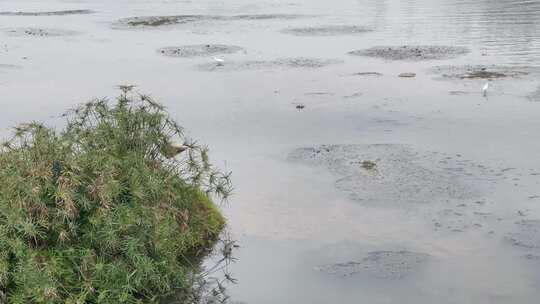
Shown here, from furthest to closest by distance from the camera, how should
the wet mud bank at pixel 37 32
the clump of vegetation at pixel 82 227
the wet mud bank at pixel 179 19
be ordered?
the wet mud bank at pixel 179 19, the wet mud bank at pixel 37 32, the clump of vegetation at pixel 82 227

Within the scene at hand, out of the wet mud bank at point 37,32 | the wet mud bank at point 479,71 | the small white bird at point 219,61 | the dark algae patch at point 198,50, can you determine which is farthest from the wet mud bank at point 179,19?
the wet mud bank at point 479,71

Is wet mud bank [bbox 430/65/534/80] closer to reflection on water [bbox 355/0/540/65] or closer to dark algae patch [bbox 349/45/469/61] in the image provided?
reflection on water [bbox 355/0/540/65]

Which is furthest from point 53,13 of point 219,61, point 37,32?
point 219,61

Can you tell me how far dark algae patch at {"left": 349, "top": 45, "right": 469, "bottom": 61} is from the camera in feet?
62.6

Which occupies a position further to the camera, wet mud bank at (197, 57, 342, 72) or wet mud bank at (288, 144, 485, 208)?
wet mud bank at (197, 57, 342, 72)

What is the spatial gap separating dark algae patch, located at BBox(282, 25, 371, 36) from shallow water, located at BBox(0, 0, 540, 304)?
0.35 m

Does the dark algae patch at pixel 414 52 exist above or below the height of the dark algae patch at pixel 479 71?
below

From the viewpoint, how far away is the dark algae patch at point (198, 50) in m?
20.5

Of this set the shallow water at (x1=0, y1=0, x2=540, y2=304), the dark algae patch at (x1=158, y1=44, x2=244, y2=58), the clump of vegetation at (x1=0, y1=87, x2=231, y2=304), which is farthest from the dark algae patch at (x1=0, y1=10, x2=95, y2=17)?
the clump of vegetation at (x1=0, y1=87, x2=231, y2=304)

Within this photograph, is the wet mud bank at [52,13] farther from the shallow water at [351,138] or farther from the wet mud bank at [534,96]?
the wet mud bank at [534,96]

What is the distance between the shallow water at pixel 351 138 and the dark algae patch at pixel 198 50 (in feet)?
1.67

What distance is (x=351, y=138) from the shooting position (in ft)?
39.9

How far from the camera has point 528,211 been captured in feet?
29.6

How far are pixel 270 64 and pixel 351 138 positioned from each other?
6.84 metres
